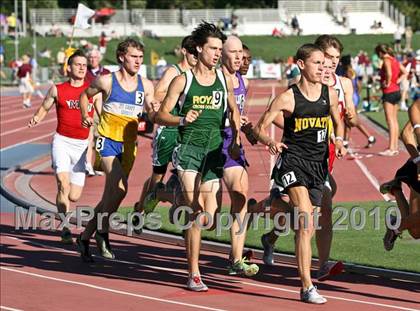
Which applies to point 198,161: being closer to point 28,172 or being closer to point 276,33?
point 28,172

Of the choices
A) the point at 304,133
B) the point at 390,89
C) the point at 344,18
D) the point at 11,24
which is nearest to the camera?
the point at 304,133

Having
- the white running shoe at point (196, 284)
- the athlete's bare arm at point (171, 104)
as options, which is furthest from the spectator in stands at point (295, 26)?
the white running shoe at point (196, 284)

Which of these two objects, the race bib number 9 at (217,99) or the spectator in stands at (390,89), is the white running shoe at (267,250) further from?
the spectator in stands at (390,89)

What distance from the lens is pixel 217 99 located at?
1112cm

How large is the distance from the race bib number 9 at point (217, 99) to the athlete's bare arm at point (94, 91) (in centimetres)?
214

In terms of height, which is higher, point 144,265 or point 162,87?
point 162,87

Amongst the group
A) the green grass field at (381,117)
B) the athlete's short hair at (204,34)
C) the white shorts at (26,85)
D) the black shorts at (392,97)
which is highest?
the athlete's short hair at (204,34)

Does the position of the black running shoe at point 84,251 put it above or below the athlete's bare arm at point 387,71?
below

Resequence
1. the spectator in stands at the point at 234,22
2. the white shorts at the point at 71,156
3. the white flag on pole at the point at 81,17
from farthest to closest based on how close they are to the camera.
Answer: the spectator in stands at the point at 234,22, the white flag on pole at the point at 81,17, the white shorts at the point at 71,156

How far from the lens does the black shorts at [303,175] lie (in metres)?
10.5

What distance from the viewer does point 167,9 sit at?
92.6 m

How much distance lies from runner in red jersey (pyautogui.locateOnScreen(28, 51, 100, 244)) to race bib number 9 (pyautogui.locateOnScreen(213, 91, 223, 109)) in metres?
3.76

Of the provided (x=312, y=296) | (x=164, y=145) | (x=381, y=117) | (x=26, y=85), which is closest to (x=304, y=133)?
(x=312, y=296)

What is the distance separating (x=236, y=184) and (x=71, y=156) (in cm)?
357
